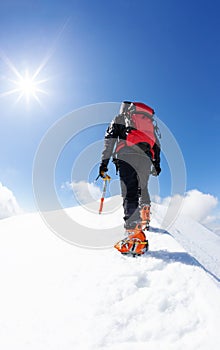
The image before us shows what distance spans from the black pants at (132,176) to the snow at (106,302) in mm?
817

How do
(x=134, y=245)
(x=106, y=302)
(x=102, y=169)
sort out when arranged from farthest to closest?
1. (x=102, y=169)
2. (x=134, y=245)
3. (x=106, y=302)

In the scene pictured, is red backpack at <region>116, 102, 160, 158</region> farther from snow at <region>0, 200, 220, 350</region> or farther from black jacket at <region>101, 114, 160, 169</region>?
snow at <region>0, 200, 220, 350</region>

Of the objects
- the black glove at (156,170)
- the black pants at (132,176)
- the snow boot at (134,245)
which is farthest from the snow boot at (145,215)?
the snow boot at (134,245)

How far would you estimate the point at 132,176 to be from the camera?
410 centimetres

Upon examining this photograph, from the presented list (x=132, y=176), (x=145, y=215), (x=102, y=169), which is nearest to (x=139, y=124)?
(x=132, y=176)

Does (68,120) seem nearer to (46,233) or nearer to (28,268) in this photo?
(46,233)

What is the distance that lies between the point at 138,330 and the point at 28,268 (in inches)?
71.8

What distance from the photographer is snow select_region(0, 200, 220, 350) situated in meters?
1.60

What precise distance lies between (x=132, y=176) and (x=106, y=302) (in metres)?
2.39

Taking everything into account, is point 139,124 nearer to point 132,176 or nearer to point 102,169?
point 132,176

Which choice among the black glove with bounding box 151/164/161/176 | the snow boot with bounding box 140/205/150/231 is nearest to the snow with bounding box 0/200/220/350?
the snow boot with bounding box 140/205/150/231

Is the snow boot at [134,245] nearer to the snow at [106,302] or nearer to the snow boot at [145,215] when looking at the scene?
the snow at [106,302]

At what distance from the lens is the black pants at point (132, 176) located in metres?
3.96

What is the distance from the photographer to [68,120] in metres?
11.7
